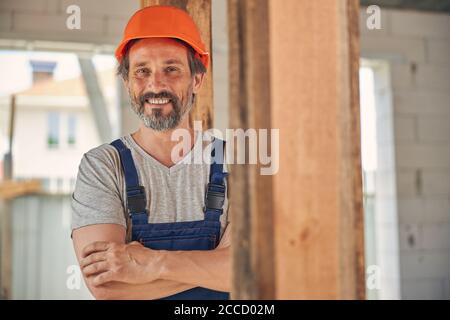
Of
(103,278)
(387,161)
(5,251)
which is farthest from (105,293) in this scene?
(387,161)

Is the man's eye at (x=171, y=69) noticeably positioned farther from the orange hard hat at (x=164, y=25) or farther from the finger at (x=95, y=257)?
the finger at (x=95, y=257)

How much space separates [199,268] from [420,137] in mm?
2841

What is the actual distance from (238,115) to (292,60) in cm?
12

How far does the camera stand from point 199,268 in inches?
61.7

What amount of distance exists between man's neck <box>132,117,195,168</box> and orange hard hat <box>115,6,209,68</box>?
0.28 meters

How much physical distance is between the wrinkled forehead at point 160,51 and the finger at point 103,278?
2.23ft

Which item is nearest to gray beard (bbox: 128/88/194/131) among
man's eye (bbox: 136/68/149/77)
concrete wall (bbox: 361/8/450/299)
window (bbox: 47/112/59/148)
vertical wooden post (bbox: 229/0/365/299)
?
man's eye (bbox: 136/68/149/77)

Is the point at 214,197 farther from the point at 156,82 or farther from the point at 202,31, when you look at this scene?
the point at 202,31

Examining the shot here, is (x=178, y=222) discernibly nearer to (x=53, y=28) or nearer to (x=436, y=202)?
(x=53, y=28)

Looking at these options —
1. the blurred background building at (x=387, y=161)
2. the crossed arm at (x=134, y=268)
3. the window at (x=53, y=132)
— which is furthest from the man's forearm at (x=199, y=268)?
the window at (x=53, y=132)

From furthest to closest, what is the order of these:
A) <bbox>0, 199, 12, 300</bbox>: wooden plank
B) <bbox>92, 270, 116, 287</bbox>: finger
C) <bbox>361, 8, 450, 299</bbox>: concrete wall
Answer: <bbox>361, 8, 450, 299</bbox>: concrete wall, <bbox>0, 199, 12, 300</bbox>: wooden plank, <bbox>92, 270, 116, 287</bbox>: finger

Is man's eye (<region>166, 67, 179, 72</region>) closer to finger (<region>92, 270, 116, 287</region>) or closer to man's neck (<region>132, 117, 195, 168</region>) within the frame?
man's neck (<region>132, 117, 195, 168</region>)

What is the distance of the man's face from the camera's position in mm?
1754

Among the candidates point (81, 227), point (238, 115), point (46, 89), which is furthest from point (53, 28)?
point (46, 89)
